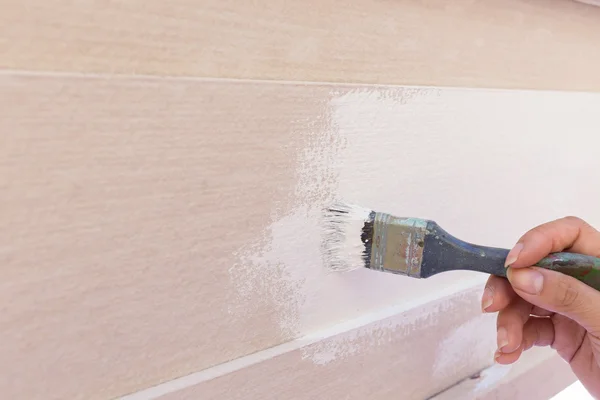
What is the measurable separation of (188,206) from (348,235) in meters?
0.18

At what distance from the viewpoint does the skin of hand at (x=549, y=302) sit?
515mm

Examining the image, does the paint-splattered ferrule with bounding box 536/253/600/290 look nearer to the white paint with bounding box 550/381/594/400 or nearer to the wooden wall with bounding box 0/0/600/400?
the wooden wall with bounding box 0/0/600/400

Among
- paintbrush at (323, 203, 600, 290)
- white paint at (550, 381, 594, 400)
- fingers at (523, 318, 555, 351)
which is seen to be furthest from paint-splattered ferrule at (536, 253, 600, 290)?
white paint at (550, 381, 594, 400)

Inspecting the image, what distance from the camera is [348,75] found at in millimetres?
534

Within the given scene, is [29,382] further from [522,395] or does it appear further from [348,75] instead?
[522,395]

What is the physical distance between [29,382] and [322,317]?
0.97ft

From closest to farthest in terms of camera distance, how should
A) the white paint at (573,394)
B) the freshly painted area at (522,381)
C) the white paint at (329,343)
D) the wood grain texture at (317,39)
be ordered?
the wood grain texture at (317,39), the white paint at (329,343), the freshly painted area at (522,381), the white paint at (573,394)

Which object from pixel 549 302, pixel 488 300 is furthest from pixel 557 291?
pixel 488 300

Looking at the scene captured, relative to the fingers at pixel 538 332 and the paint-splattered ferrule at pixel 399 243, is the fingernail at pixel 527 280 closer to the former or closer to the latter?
the paint-splattered ferrule at pixel 399 243

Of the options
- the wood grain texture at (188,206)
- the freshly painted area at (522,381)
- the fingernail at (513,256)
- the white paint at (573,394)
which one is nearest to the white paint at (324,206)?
the wood grain texture at (188,206)

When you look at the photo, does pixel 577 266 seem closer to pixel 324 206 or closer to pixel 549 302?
pixel 549 302

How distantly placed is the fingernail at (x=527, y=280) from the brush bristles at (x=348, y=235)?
15cm

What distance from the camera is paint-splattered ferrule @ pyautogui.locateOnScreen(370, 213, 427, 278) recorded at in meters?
0.53

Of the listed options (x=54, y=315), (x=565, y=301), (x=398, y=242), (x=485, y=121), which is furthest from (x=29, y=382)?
(x=485, y=121)
